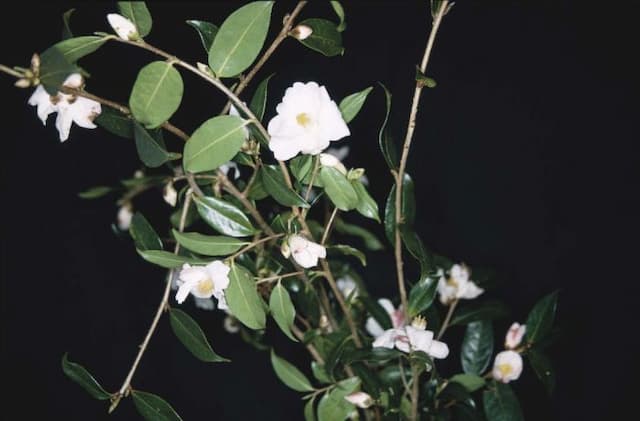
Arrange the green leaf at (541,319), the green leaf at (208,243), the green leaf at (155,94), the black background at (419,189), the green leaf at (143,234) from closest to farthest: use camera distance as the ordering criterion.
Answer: the green leaf at (155,94)
the green leaf at (208,243)
the green leaf at (143,234)
the green leaf at (541,319)
the black background at (419,189)

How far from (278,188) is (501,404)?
497mm

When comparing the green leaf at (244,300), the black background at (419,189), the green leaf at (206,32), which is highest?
the green leaf at (206,32)

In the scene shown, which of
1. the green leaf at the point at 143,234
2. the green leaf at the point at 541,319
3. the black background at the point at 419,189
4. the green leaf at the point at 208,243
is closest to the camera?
the green leaf at the point at 208,243

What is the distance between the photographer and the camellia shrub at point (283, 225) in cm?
85

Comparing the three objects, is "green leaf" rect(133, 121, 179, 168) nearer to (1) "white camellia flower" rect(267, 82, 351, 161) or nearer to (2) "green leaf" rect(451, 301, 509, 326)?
(1) "white camellia flower" rect(267, 82, 351, 161)

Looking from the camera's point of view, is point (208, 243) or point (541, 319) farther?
point (541, 319)

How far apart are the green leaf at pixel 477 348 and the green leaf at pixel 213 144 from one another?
0.57 metres

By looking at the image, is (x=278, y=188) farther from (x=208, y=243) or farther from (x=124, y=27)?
(x=124, y=27)

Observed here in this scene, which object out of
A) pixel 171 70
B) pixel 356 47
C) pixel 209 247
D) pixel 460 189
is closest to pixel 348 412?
pixel 209 247

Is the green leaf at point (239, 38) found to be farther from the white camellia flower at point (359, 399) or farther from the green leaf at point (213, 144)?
the white camellia flower at point (359, 399)

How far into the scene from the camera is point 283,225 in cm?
98

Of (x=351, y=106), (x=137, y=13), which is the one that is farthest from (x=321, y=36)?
(x=137, y=13)

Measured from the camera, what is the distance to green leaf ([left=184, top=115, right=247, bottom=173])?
86 centimetres

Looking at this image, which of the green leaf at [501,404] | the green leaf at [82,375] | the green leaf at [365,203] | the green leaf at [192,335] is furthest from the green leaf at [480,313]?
the green leaf at [82,375]
